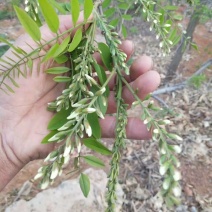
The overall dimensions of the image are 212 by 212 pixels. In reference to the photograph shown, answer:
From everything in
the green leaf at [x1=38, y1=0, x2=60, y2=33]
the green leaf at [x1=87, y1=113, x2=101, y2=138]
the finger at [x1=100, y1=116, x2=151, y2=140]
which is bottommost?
the finger at [x1=100, y1=116, x2=151, y2=140]

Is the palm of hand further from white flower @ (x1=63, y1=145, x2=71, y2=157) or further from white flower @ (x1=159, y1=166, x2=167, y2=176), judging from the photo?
white flower @ (x1=159, y1=166, x2=167, y2=176)

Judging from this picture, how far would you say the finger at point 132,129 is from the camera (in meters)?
1.46

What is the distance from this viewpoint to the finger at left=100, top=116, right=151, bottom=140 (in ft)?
4.79

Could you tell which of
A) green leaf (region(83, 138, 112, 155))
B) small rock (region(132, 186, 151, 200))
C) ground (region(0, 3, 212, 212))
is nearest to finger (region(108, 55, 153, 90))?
green leaf (region(83, 138, 112, 155))

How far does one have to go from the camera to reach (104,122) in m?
1.54

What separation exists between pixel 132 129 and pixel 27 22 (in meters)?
0.85

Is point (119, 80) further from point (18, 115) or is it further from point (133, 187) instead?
point (133, 187)

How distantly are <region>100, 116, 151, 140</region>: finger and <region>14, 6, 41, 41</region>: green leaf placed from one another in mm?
786

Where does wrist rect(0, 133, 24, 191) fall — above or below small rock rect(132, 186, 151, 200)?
above

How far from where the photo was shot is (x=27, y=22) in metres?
0.76

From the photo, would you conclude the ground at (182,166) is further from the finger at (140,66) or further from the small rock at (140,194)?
the finger at (140,66)

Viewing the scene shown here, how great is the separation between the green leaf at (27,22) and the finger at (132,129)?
0.79 m

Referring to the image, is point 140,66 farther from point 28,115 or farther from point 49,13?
point 49,13

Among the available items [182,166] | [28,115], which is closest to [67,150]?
[28,115]
